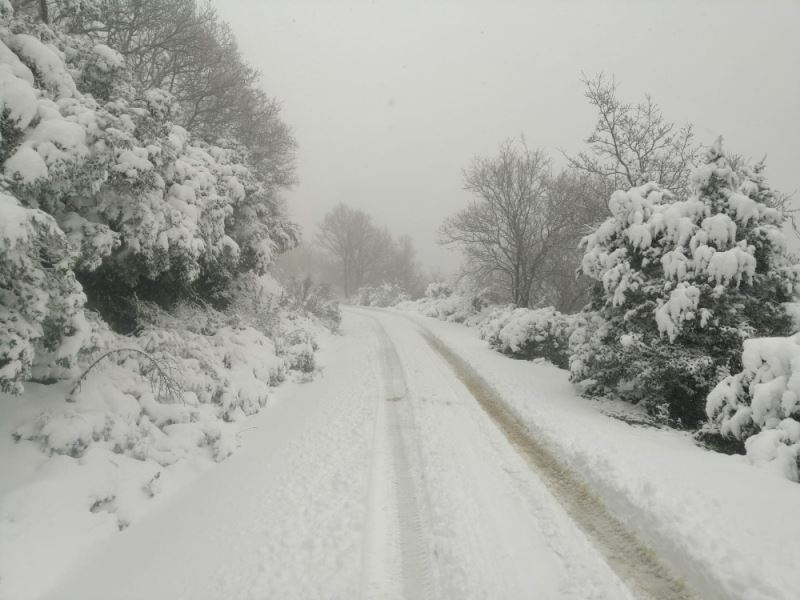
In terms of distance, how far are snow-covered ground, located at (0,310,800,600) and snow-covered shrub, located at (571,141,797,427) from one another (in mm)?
1175

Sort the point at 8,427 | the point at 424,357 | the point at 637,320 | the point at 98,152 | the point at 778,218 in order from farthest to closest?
1. the point at 424,357
2. the point at 637,320
3. the point at 778,218
4. the point at 98,152
5. the point at 8,427

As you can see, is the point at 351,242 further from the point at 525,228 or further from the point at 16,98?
the point at 16,98

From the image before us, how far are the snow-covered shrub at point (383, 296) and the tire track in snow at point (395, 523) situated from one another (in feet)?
108

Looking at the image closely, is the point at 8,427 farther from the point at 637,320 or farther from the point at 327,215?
the point at 327,215

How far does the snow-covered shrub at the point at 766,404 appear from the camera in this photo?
14.2 ft

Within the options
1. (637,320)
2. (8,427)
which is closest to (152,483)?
(8,427)

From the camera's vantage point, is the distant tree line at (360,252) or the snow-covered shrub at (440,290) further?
the distant tree line at (360,252)

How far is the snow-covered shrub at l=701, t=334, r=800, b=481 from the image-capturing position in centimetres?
433

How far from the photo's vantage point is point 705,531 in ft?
11.3

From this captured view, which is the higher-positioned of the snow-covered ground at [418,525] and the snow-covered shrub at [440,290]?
the snow-covered shrub at [440,290]

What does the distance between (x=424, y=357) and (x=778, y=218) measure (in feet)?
26.6

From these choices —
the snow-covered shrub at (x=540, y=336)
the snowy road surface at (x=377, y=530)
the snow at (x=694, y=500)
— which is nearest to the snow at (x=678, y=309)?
the snow at (x=694, y=500)

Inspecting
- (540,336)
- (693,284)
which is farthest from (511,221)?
(693,284)

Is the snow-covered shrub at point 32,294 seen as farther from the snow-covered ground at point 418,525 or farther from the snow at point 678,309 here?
the snow at point 678,309
